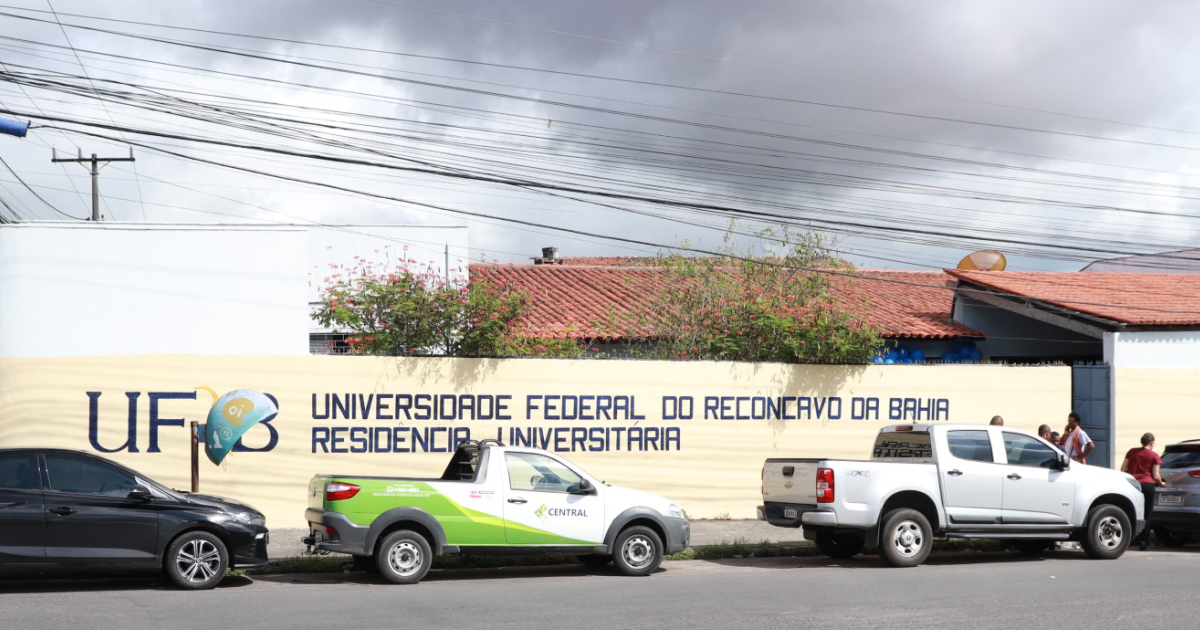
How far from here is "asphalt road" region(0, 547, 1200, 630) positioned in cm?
905

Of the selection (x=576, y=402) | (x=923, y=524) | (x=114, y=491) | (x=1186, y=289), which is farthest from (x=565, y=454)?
(x=1186, y=289)

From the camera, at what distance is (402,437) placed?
616 inches

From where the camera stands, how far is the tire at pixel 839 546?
13.7 m

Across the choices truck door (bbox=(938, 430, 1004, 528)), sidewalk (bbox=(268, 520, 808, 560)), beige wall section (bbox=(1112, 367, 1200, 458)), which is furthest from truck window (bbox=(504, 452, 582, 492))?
beige wall section (bbox=(1112, 367, 1200, 458))

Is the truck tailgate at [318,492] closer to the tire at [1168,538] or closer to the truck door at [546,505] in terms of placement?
the truck door at [546,505]

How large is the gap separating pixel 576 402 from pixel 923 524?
5.54 metres

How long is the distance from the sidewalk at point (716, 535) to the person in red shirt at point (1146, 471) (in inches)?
180

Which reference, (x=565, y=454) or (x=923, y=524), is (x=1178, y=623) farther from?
(x=565, y=454)

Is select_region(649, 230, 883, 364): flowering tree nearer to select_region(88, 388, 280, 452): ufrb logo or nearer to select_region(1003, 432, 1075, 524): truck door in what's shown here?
select_region(1003, 432, 1075, 524): truck door

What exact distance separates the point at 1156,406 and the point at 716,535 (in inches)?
373

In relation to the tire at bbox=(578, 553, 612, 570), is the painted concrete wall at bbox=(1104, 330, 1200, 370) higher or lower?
higher

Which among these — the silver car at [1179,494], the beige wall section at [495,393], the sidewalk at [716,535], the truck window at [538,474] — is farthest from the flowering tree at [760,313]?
the truck window at [538,474]

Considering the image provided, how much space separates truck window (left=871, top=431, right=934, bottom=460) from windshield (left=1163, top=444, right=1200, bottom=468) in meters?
4.48

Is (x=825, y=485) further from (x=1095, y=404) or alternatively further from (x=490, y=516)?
(x=1095, y=404)
